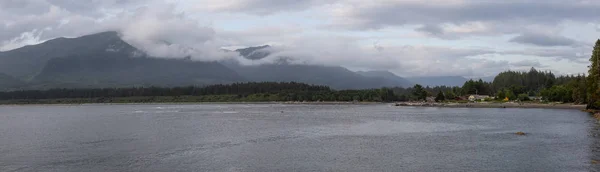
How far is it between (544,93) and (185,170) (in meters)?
146

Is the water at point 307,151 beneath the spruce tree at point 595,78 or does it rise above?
beneath

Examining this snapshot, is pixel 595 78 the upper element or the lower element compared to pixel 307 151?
upper

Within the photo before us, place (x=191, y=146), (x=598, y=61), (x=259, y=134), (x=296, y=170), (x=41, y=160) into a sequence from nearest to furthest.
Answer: (x=296, y=170) < (x=41, y=160) < (x=191, y=146) < (x=259, y=134) < (x=598, y=61)

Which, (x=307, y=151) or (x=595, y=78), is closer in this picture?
(x=307, y=151)

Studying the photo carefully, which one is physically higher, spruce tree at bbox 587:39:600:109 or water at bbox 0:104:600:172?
spruce tree at bbox 587:39:600:109

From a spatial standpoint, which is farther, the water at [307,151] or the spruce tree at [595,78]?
the spruce tree at [595,78]

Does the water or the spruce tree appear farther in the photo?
the spruce tree

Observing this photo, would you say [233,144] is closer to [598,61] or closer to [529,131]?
[529,131]

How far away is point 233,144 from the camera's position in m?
44.8

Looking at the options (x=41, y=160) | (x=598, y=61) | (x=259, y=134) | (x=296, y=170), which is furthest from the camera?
(x=598, y=61)

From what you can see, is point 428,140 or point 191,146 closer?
point 191,146

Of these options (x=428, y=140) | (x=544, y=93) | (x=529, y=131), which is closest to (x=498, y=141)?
(x=428, y=140)

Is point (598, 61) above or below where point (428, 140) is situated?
above

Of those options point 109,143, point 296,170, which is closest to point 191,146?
point 109,143
